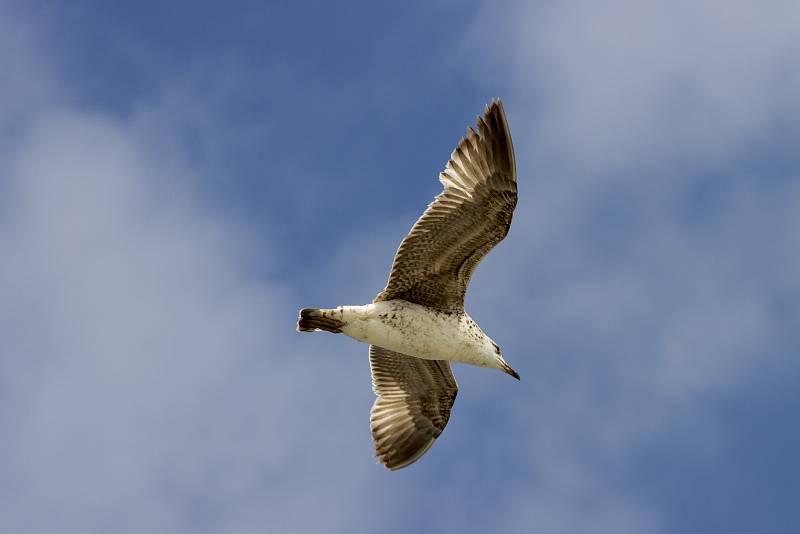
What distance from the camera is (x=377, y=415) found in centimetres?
2216

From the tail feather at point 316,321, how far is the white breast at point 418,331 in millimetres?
168

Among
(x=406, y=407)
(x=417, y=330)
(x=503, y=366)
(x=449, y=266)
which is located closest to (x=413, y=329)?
(x=417, y=330)

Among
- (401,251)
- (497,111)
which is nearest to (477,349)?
(401,251)

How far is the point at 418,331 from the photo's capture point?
19578 mm

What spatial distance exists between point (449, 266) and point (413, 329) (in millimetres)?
1095

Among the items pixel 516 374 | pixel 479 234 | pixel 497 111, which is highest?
pixel 497 111

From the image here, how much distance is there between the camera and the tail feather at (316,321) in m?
19.2

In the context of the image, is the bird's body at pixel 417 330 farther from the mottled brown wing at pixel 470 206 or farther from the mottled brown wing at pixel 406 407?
the mottled brown wing at pixel 406 407

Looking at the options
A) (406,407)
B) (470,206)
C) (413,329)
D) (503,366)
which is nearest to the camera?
(470,206)

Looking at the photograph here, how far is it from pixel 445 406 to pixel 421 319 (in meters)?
2.99

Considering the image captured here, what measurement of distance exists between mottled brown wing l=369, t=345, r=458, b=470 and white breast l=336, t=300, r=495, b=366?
2.10 m

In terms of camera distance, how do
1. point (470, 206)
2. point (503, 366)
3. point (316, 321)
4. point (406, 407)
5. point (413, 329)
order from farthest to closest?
point (406, 407) < point (503, 366) < point (413, 329) < point (316, 321) < point (470, 206)

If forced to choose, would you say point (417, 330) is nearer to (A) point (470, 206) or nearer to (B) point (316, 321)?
(B) point (316, 321)

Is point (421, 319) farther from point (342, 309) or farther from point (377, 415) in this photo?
point (377, 415)
